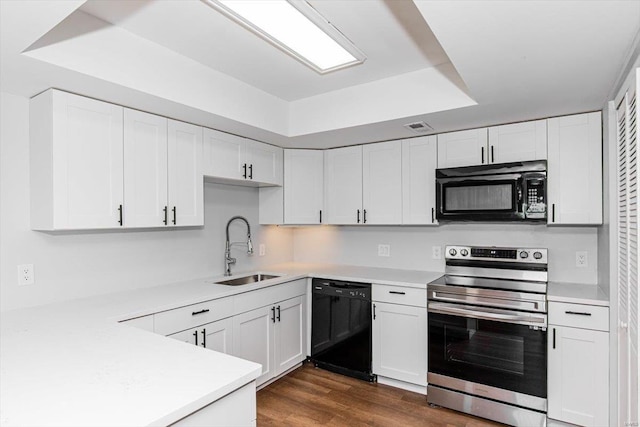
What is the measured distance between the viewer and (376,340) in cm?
318

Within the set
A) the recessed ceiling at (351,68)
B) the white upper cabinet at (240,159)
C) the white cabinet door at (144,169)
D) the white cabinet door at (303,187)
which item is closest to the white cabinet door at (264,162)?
the white upper cabinet at (240,159)

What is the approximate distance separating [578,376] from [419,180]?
1.76 m

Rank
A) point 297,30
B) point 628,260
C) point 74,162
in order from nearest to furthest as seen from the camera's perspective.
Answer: point 628,260, point 297,30, point 74,162

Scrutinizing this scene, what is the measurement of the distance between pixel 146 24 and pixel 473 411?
10.6 ft

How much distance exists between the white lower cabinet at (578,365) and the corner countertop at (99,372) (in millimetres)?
2115

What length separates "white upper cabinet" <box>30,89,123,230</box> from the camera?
6.74 ft

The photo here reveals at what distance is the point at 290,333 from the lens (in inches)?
132

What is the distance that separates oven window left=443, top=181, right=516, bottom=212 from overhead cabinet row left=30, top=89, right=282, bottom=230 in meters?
1.87

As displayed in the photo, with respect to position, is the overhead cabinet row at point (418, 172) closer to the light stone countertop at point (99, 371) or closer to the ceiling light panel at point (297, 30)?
the ceiling light panel at point (297, 30)

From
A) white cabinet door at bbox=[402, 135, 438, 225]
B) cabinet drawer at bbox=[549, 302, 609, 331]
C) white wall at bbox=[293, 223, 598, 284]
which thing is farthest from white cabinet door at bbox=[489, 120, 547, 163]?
cabinet drawer at bbox=[549, 302, 609, 331]

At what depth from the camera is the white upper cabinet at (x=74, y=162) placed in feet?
6.74

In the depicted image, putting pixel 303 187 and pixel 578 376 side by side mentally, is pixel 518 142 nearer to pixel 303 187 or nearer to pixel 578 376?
pixel 578 376

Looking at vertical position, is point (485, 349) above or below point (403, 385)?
above

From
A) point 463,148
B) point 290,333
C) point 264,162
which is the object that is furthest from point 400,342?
point 264,162
